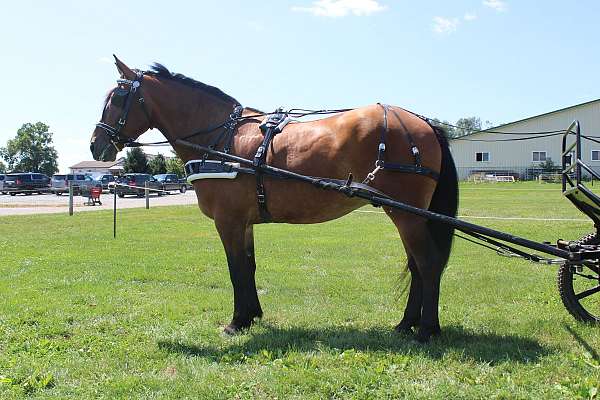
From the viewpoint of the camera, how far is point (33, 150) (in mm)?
101438

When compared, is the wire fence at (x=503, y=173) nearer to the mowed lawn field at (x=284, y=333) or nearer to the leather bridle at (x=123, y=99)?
the mowed lawn field at (x=284, y=333)

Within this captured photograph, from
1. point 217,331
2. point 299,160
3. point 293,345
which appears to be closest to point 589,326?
point 293,345

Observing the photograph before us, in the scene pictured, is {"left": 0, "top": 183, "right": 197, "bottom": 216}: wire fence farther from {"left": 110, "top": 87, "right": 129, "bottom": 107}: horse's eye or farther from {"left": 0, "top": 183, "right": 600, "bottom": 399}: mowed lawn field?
{"left": 110, "top": 87, "right": 129, "bottom": 107}: horse's eye

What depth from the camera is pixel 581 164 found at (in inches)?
169

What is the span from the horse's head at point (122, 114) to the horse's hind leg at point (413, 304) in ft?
10.8

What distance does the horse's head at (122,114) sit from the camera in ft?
18.3

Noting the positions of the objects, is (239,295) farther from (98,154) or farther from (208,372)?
(98,154)

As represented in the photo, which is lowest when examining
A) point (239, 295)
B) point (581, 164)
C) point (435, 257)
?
point (239, 295)

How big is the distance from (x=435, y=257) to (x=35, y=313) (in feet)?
14.6

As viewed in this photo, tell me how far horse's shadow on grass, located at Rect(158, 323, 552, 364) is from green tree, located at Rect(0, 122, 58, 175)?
106283mm

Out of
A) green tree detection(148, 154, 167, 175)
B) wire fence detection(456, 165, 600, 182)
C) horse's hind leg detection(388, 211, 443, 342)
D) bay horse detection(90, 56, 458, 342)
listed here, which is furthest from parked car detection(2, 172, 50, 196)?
wire fence detection(456, 165, 600, 182)

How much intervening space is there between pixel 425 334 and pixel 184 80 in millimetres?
3688

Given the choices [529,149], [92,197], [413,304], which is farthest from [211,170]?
[529,149]

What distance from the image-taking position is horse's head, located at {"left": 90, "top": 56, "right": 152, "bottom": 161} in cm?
559
